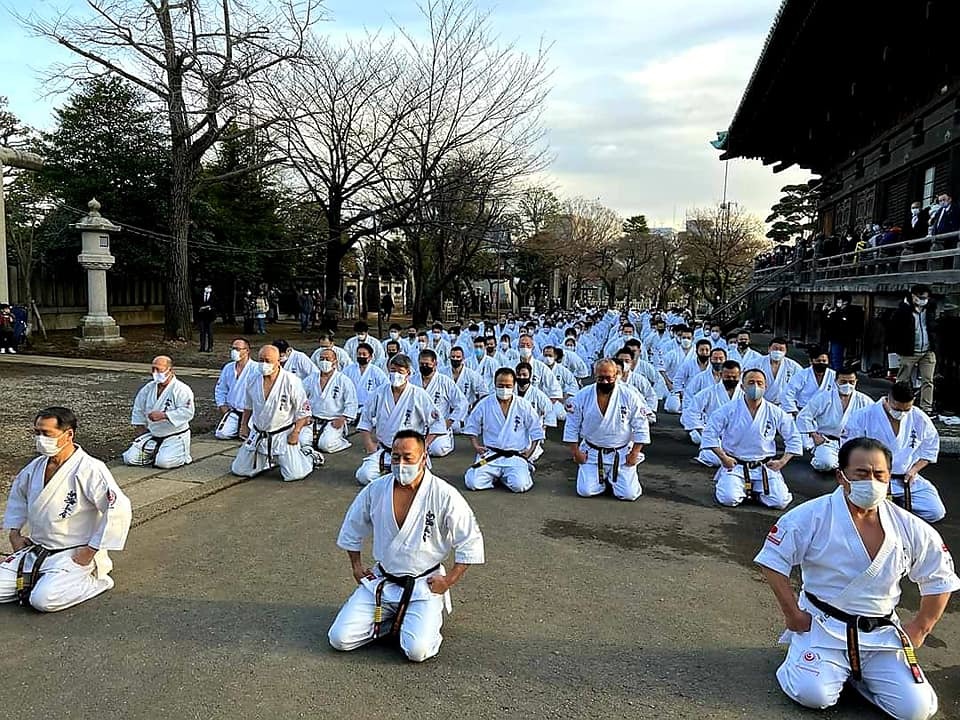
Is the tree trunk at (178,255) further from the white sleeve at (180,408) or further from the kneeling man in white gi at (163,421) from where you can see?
the white sleeve at (180,408)

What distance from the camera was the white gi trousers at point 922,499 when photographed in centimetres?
667

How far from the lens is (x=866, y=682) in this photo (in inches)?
139

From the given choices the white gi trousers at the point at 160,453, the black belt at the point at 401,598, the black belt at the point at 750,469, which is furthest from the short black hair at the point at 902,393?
the white gi trousers at the point at 160,453

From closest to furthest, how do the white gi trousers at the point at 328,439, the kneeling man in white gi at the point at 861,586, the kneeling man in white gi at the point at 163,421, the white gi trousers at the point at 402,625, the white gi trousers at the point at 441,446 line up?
the kneeling man in white gi at the point at 861,586
the white gi trousers at the point at 402,625
the kneeling man in white gi at the point at 163,421
the white gi trousers at the point at 441,446
the white gi trousers at the point at 328,439

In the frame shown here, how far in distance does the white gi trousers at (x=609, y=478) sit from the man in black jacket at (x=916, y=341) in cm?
550

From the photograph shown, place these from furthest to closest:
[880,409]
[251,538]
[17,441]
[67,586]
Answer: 1. [17,441]
2. [880,409]
3. [251,538]
4. [67,586]

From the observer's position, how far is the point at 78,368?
16344mm

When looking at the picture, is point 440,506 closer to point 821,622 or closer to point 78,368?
point 821,622

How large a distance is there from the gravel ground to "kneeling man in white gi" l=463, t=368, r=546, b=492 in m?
4.25

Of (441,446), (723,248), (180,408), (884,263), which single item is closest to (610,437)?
(441,446)

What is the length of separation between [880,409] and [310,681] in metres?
5.75

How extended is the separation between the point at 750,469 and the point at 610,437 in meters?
1.38

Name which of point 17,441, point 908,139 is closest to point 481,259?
point 908,139

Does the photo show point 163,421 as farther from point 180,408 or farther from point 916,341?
point 916,341
